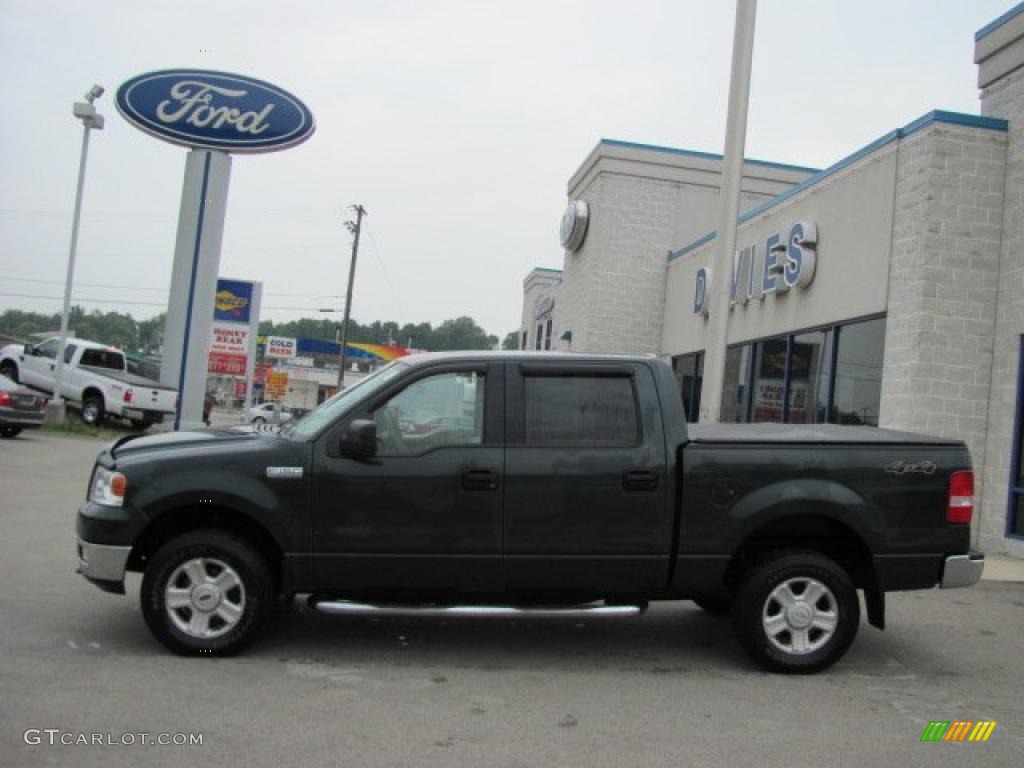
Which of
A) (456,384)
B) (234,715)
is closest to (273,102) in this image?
(456,384)

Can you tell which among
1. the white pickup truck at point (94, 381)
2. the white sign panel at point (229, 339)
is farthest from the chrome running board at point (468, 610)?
the white sign panel at point (229, 339)

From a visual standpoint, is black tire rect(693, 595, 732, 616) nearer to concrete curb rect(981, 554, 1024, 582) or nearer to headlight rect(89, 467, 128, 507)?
concrete curb rect(981, 554, 1024, 582)

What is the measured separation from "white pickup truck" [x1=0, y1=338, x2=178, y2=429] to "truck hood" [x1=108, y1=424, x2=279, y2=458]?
55.6 feet

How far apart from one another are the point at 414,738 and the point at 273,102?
16137mm

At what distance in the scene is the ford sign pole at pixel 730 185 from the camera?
432 inches

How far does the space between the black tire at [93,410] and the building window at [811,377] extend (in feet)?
51.6

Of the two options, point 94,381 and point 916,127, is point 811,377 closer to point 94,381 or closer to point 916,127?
point 916,127

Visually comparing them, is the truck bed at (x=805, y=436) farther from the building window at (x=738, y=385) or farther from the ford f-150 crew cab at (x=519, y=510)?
the building window at (x=738, y=385)

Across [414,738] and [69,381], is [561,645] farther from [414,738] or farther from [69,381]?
[69,381]

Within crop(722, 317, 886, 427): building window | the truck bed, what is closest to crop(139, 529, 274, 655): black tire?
the truck bed

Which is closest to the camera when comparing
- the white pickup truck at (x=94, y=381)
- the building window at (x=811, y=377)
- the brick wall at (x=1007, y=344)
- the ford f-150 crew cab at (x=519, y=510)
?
the ford f-150 crew cab at (x=519, y=510)

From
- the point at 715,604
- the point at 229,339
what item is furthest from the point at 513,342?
the point at 715,604

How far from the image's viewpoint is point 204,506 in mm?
5711

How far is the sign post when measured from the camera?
717 inches
